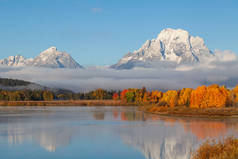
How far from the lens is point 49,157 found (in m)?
23.4

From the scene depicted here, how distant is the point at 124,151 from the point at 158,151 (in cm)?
267

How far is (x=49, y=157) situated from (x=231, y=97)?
89.0 metres

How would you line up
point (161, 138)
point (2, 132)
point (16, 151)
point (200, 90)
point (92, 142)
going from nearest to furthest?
point (16, 151)
point (92, 142)
point (161, 138)
point (2, 132)
point (200, 90)

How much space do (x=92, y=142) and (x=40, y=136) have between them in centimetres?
676

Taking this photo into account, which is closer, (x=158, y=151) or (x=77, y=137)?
(x=158, y=151)

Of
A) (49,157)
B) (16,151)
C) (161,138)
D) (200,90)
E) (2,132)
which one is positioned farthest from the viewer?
(200,90)

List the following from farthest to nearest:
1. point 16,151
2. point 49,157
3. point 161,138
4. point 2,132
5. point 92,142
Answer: point 2,132, point 161,138, point 92,142, point 16,151, point 49,157

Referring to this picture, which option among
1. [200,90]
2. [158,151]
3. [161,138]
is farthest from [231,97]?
[158,151]

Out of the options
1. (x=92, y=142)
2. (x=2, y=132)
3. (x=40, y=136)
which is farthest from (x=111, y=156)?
(x=2, y=132)

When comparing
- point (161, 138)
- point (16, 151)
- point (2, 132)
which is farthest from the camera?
point (2, 132)

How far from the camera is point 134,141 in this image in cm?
3067

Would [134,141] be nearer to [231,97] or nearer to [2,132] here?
[2,132]

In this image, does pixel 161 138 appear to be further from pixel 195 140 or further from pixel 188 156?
pixel 188 156

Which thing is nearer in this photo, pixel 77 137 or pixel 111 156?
pixel 111 156
